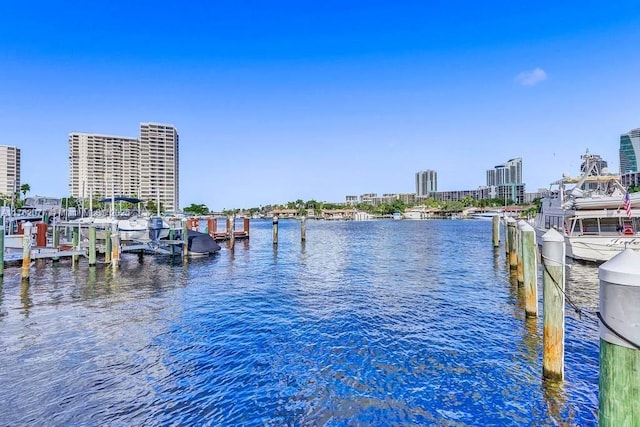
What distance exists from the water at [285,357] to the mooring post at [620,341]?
4.02 meters

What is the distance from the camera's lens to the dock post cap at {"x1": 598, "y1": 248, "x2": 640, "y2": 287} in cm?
301

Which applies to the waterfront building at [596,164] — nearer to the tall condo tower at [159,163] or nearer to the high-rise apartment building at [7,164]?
the tall condo tower at [159,163]

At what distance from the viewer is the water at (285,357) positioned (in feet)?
23.5

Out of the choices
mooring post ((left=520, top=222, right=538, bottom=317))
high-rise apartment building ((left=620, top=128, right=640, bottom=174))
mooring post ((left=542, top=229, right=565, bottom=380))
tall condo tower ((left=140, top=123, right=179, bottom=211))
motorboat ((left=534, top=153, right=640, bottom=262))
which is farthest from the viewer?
high-rise apartment building ((left=620, top=128, right=640, bottom=174))

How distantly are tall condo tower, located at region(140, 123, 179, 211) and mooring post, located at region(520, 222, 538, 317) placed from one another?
6352 inches

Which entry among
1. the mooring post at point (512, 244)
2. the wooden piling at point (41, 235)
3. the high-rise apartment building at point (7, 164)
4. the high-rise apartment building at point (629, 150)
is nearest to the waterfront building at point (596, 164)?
the mooring post at point (512, 244)

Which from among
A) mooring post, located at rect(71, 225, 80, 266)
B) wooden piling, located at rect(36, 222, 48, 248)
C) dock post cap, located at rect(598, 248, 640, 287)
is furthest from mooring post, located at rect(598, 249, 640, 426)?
wooden piling, located at rect(36, 222, 48, 248)

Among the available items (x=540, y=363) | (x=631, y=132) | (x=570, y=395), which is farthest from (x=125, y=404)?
(x=631, y=132)

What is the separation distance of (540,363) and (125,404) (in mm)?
9825

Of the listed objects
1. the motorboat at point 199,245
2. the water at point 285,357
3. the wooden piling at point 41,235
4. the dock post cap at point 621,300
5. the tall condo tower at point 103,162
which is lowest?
the water at point 285,357

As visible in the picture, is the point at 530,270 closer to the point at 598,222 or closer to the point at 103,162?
the point at 598,222

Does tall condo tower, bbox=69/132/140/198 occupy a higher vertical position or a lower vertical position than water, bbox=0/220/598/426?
higher

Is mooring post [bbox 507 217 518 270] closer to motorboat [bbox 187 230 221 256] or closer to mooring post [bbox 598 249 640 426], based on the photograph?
mooring post [bbox 598 249 640 426]

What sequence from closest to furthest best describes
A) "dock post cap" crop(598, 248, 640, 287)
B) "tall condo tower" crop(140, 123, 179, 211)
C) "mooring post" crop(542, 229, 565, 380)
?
"dock post cap" crop(598, 248, 640, 287), "mooring post" crop(542, 229, 565, 380), "tall condo tower" crop(140, 123, 179, 211)
